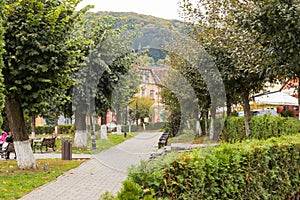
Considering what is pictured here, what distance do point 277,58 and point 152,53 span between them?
31.6ft

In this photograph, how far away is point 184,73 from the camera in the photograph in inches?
768

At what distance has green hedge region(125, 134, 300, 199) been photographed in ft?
15.3

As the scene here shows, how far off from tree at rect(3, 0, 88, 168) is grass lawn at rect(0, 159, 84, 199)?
6.58 feet

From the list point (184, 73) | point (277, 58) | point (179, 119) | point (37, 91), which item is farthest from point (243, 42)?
point (179, 119)

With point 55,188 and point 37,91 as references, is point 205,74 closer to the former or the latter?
point 37,91

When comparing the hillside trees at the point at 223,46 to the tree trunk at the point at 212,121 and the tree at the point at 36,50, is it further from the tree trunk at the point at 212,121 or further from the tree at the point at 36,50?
the tree at the point at 36,50

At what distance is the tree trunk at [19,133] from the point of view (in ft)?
41.3

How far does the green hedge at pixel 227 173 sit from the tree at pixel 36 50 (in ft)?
22.4

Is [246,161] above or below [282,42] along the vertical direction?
below

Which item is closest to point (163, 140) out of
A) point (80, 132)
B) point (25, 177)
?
point (80, 132)

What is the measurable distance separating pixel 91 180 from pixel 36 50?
4.11 meters

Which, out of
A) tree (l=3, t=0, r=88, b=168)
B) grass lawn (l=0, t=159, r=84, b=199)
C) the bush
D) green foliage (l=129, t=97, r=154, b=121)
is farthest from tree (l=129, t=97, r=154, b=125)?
tree (l=3, t=0, r=88, b=168)

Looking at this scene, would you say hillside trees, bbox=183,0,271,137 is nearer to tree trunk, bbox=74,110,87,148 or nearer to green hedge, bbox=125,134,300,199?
green hedge, bbox=125,134,300,199

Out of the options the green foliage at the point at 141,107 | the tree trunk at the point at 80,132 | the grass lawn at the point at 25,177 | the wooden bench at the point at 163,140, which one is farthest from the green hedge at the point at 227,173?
the green foliage at the point at 141,107
